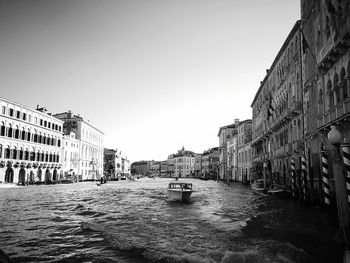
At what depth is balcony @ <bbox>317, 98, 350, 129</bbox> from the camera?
12152 mm

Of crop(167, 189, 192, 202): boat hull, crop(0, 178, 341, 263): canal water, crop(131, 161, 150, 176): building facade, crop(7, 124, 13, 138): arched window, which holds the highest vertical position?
crop(7, 124, 13, 138): arched window


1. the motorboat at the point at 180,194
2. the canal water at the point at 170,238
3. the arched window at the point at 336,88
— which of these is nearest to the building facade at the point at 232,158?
the motorboat at the point at 180,194

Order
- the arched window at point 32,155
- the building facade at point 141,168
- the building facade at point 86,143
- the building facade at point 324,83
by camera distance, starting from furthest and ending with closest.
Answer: the building facade at point 141,168 → the building facade at point 86,143 → the arched window at point 32,155 → the building facade at point 324,83

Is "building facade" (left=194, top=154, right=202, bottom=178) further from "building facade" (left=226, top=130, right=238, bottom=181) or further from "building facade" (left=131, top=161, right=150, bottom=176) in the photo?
"building facade" (left=131, top=161, right=150, bottom=176)

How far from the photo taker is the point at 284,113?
27.1 metres

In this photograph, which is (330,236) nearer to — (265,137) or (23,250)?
(23,250)

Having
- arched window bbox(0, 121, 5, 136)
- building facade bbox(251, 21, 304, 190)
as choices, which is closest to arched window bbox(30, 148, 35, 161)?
arched window bbox(0, 121, 5, 136)

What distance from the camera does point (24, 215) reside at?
43.8 ft

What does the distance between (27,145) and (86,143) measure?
78.8 feet

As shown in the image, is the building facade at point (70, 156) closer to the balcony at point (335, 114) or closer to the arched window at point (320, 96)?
the arched window at point (320, 96)

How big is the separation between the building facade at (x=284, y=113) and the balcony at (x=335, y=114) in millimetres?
3930

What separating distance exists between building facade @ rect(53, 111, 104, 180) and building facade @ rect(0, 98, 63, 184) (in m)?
9.03

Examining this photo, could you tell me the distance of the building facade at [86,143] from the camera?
63.2 meters

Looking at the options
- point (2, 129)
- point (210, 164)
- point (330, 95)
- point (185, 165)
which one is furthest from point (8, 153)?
point (185, 165)
